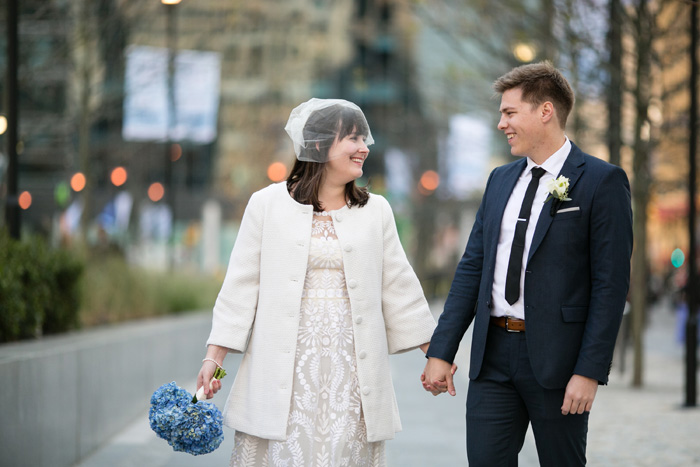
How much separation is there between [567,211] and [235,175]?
53.2m

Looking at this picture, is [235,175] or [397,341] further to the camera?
[235,175]

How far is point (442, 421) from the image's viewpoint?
9.64m

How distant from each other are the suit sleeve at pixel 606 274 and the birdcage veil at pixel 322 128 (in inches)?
46.0

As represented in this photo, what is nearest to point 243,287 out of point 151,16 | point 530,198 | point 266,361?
point 266,361

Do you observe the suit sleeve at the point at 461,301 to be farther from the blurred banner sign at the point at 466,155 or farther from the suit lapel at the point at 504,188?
the blurred banner sign at the point at 466,155

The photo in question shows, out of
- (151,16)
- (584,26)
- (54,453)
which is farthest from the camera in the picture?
(151,16)

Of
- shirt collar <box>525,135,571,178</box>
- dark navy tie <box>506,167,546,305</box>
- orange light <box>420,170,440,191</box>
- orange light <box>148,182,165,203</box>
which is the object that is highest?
shirt collar <box>525,135,571,178</box>

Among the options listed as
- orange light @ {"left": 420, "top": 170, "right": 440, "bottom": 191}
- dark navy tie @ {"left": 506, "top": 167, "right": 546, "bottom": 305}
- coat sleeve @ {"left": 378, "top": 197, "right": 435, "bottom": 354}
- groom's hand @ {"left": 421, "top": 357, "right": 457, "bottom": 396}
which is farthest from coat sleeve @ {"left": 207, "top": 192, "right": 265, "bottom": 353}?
orange light @ {"left": 420, "top": 170, "right": 440, "bottom": 191}

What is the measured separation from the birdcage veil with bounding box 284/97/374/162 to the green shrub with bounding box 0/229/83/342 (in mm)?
3592

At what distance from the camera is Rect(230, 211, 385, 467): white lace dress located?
4.47 metres

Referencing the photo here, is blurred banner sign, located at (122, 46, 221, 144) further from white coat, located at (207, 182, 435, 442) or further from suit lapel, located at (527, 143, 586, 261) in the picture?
suit lapel, located at (527, 143, 586, 261)

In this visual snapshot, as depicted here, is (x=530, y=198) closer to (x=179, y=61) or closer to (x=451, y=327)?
(x=451, y=327)

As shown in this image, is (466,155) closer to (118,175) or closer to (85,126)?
(85,126)

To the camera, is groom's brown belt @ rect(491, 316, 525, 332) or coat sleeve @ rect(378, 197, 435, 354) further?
coat sleeve @ rect(378, 197, 435, 354)
